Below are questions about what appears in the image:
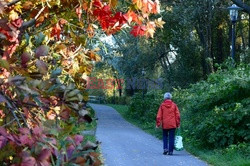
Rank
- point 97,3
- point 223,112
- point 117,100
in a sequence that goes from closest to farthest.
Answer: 1. point 97,3
2. point 223,112
3. point 117,100

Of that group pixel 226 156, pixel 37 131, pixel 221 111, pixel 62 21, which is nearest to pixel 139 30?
pixel 62 21

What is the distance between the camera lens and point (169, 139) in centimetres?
1363

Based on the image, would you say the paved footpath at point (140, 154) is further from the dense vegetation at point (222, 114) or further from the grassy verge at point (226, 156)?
the dense vegetation at point (222, 114)

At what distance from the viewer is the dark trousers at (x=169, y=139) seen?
13.6m

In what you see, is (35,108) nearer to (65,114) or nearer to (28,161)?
(65,114)

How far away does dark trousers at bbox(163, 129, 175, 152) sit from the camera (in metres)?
13.6

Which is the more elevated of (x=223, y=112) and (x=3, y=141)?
(x=3, y=141)

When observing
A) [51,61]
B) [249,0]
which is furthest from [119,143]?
[51,61]

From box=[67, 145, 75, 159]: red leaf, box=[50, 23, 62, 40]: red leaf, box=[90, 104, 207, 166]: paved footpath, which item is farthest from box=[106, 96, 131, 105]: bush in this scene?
box=[67, 145, 75, 159]: red leaf

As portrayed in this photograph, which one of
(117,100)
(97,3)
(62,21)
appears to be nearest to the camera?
(97,3)

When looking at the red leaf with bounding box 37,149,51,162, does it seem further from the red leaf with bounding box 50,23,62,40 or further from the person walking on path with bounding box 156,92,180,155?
the person walking on path with bounding box 156,92,180,155

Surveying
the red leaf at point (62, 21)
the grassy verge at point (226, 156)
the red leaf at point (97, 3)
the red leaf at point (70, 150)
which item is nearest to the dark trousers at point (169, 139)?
the grassy verge at point (226, 156)

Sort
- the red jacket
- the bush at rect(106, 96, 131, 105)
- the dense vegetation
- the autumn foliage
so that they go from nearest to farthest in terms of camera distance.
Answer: the autumn foliage, the dense vegetation, the red jacket, the bush at rect(106, 96, 131, 105)

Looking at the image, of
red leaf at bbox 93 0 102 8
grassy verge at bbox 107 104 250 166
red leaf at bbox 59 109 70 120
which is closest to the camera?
red leaf at bbox 59 109 70 120
